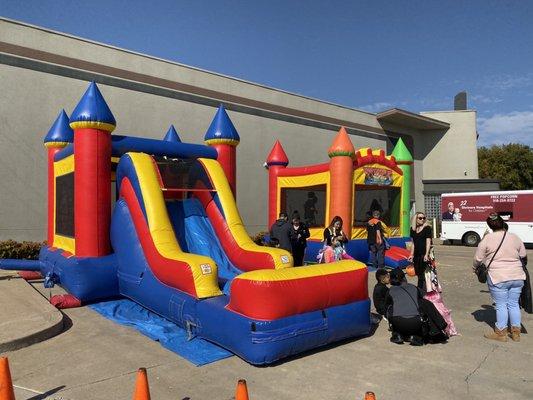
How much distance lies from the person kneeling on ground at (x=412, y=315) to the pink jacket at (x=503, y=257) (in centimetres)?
86

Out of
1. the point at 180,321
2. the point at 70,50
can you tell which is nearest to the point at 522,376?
the point at 180,321

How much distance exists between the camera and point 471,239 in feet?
57.9

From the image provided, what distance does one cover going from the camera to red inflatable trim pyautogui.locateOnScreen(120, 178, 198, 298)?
5.46m

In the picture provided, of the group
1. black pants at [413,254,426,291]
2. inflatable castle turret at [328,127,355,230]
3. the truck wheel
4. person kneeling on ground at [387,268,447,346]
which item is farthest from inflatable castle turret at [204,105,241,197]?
the truck wheel

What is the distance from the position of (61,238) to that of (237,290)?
5671 millimetres

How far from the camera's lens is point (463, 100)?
102ft

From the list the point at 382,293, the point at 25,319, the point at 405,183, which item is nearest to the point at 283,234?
the point at 382,293

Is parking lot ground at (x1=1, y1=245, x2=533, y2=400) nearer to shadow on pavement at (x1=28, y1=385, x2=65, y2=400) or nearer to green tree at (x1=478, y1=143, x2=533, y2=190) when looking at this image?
shadow on pavement at (x1=28, y1=385, x2=65, y2=400)

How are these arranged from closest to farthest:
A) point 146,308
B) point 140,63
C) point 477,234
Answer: point 146,308, point 140,63, point 477,234

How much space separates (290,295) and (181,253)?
6.84ft

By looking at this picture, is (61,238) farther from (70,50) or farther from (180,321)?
(70,50)

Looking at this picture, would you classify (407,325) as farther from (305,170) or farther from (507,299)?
(305,170)

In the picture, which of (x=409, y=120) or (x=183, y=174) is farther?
(x=409, y=120)

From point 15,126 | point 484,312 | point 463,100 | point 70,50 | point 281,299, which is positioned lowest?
point 484,312
